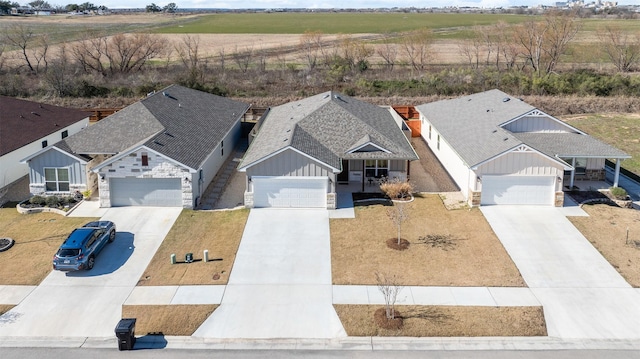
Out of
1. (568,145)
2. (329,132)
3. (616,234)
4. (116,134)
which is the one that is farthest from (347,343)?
(568,145)

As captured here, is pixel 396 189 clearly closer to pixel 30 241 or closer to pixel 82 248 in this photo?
pixel 82 248

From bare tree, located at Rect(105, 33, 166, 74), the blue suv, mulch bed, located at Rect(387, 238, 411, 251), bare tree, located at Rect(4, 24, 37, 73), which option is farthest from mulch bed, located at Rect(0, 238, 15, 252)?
bare tree, located at Rect(4, 24, 37, 73)

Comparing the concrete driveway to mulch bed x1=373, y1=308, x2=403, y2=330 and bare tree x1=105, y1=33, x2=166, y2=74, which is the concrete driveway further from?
bare tree x1=105, y1=33, x2=166, y2=74

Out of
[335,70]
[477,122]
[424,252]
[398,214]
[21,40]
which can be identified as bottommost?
[424,252]

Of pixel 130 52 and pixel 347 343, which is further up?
pixel 130 52

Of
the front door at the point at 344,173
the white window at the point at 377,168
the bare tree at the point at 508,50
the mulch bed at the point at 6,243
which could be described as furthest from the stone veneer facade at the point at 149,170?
the bare tree at the point at 508,50

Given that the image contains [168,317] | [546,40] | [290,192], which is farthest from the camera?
[546,40]

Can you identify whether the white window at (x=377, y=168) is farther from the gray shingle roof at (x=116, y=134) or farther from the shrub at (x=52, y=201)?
the shrub at (x=52, y=201)
